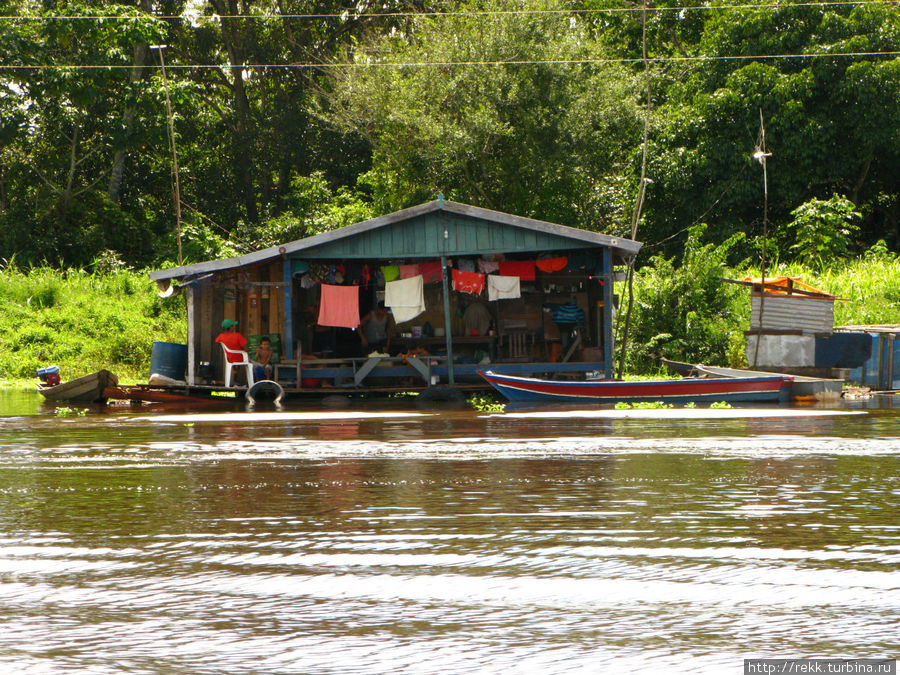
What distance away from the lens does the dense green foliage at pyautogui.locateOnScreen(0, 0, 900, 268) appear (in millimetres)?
32156

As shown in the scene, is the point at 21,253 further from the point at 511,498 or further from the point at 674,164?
the point at 511,498

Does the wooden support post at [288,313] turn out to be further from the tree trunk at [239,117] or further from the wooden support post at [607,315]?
the tree trunk at [239,117]

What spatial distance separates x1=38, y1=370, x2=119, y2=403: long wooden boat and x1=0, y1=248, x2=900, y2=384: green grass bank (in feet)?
21.0

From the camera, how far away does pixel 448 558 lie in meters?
6.47

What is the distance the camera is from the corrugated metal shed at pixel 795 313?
2197 cm

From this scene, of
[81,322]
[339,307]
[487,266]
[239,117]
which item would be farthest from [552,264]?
[239,117]

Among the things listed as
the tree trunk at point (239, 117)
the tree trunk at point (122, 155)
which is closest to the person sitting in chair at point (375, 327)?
the tree trunk at point (122, 155)

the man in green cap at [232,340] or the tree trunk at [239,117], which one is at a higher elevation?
the tree trunk at [239,117]

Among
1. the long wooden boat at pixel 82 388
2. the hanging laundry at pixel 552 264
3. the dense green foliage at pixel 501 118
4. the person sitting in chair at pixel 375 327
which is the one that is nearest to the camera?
the long wooden boat at pixel 82 388

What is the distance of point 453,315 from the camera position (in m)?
24.1

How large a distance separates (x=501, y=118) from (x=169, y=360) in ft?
48.2

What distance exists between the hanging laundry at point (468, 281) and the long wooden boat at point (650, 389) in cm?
289

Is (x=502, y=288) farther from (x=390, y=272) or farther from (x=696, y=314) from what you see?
(x=696, y=314)

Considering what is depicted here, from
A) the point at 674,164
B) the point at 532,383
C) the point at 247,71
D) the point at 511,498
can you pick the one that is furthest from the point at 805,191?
the point at 511,498
